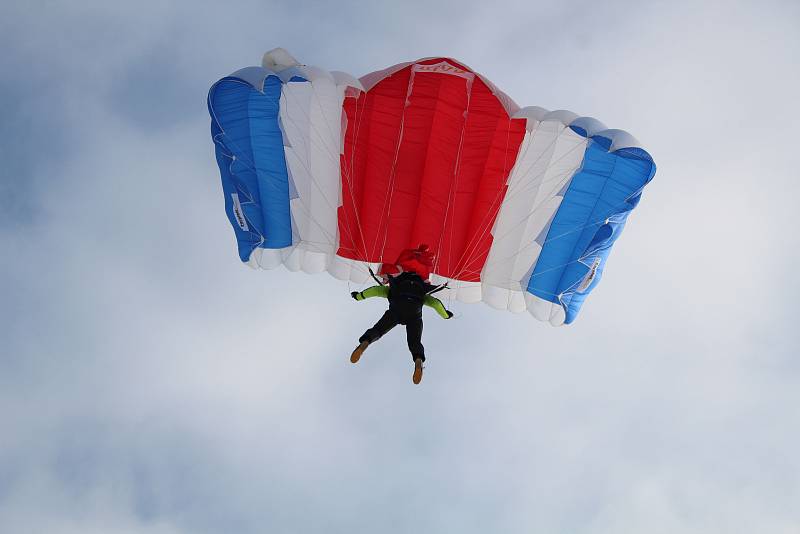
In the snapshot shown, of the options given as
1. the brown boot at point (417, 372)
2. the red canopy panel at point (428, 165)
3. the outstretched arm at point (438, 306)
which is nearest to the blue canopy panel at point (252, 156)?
the red canopy panel at point (428, 165)

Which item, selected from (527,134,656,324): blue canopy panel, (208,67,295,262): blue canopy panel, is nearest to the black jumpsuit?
(527,134,656,324): blue canopy panel

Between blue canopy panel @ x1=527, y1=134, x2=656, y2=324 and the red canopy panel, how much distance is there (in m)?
0.77

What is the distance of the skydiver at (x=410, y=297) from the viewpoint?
31.4ft

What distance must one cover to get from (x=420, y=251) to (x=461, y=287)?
1321 millimetres

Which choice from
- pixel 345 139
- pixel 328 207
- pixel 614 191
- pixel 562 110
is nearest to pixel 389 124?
pixel 345 139

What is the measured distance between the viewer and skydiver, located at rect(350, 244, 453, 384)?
9.56 m

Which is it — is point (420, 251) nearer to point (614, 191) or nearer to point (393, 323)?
point (393, 323)

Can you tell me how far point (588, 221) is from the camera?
10219 mm

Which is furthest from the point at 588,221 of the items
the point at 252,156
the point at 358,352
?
the point at 252,156

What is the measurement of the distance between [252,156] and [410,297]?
2.54m

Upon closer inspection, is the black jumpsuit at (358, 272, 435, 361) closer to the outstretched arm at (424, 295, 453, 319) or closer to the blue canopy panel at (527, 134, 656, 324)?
the outstretched arm at (424, 295, 453, 319)

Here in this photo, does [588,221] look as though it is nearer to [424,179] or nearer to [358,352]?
[424,179]

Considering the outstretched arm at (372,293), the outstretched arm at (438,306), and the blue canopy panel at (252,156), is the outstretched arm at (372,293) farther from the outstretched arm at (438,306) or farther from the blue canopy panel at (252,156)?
the blue canopy panel at (252,156)

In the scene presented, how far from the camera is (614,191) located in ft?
32.8
